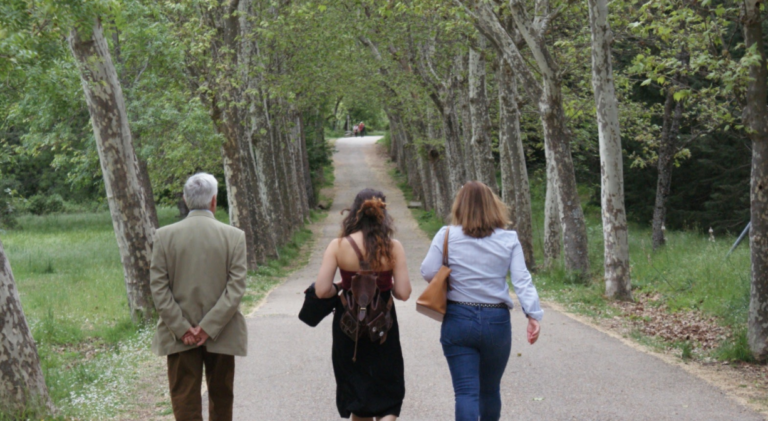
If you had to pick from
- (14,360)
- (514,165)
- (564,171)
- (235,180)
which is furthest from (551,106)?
(14,360)

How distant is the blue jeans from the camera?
4.95m

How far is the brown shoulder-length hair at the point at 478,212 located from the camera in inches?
201

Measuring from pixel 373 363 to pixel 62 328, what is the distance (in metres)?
8.20

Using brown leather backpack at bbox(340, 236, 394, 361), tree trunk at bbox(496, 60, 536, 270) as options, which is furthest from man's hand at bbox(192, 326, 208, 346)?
tree trunk at bbox(496, 60, 536, 270)

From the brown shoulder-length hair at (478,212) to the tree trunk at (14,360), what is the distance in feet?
12.3

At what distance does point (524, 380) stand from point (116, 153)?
643cm

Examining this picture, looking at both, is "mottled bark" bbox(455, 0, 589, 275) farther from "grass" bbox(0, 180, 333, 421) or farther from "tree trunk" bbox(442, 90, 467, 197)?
"tree trunk" bbox(442, 90, 467, 197)

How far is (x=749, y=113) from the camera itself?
877cm

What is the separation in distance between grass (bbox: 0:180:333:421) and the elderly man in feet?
6.89

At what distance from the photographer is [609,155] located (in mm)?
13008

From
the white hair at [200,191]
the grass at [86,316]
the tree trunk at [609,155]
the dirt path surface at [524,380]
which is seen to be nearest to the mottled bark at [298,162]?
the grass at [86,316]

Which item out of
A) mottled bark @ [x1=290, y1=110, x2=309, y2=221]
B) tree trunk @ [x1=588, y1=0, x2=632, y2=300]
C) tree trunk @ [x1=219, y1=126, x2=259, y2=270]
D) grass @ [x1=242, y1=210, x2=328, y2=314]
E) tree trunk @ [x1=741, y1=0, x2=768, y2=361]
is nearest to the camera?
tree trunk @ [x1=741, y1=0, x2=768, y2=361]

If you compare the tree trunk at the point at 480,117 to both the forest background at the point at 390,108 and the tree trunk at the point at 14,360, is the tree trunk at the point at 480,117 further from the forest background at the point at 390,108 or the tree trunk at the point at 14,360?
the tree trunk at the point at 14,360

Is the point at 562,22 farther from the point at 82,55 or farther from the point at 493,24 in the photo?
the point at 82,55
